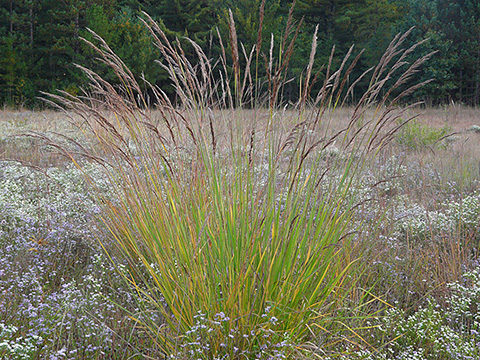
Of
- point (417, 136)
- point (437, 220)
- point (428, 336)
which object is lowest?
point (428, 336)

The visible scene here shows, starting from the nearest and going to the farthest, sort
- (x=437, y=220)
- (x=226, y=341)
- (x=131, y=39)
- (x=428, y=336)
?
(x=226, y=341), (x=428, y=336), (x=437, y=220), (x=131, y=39)

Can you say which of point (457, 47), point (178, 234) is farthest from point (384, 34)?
point (178, 234)

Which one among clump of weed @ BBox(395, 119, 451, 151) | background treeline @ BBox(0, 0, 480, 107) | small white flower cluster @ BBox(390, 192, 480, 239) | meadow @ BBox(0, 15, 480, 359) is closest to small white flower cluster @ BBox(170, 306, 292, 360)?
meadow @ BBox(0, 15, 480, 359)

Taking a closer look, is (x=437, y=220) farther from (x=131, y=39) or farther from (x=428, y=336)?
(x=131, y=39)

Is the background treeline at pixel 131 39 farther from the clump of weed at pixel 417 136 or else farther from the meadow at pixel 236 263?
the meadow at pixel 236 263

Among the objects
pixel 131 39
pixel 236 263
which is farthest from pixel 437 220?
pixel 131 39

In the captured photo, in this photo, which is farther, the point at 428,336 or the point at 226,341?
the point at 428,336

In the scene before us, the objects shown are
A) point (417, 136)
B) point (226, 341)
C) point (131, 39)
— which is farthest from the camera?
point (131, 39)

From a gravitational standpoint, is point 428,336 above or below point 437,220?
below

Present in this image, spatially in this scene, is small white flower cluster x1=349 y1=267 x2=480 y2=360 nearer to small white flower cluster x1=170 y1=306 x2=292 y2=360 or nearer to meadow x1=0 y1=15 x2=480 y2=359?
meadow x1=0 y1=15 x2=480 y2=359

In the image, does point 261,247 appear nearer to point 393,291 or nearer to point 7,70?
point 393,291

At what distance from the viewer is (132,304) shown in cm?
226

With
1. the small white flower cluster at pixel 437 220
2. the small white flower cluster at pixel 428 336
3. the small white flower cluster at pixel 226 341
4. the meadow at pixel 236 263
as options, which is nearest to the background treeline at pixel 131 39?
the small white flower cluster at pixel 437 220

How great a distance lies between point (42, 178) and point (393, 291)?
145 inches
